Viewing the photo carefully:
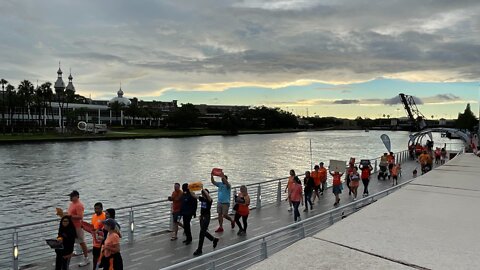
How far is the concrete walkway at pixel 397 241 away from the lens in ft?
15.8

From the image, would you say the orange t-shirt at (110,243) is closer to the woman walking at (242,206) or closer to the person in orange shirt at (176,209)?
the person in orange shirt at (176,209)

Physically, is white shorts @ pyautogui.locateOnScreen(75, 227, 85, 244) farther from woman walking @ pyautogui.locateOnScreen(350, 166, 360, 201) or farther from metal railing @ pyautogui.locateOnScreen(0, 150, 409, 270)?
woman walking @ pyautogui.locateOnScreen(350, 166, 360, 201)

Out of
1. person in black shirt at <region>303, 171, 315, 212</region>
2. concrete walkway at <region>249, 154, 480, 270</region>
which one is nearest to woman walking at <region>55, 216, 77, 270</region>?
concrete walkway at <region>249, 154, 480, 270</region>

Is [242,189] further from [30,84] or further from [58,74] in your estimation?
[58,74]

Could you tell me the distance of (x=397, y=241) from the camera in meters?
5.71

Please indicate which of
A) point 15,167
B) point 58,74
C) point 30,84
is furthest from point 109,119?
point 15,167

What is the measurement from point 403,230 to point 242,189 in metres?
5.88

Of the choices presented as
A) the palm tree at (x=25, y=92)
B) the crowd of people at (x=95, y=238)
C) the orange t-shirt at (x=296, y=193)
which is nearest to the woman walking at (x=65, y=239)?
the crowd of people at (x=95, y=238)

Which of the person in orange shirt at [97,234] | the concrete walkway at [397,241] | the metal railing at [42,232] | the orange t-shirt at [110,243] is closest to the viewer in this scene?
the concrete walkway at [397,241]

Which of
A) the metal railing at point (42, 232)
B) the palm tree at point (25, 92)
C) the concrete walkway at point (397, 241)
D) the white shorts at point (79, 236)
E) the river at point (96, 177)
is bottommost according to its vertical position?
the river at point (96, 177)

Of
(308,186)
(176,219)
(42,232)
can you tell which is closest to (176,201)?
(176,219)

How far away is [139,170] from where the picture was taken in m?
45.9

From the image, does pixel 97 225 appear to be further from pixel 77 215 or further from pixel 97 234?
pixel 77 215

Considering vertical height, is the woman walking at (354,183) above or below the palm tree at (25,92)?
below
